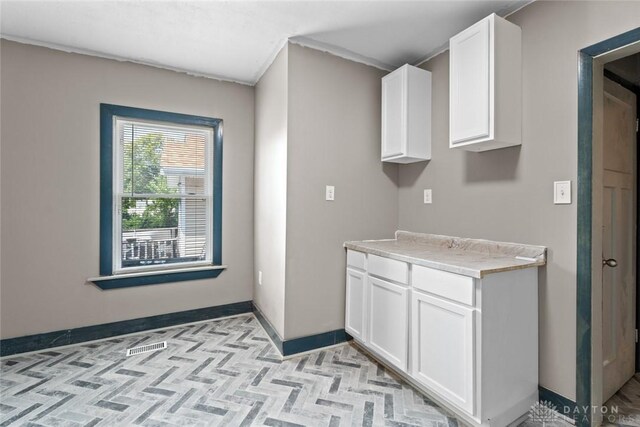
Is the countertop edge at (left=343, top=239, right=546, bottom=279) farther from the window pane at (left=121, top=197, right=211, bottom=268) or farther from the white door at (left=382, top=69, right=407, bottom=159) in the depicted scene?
the window pane at (left=121, top=197, right=211, bottom=268)

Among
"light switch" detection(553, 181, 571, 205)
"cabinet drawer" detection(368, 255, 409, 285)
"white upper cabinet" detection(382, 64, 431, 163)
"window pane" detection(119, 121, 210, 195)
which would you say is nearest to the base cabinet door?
"cabinet drawer" detection(368, 255, 409, 285)

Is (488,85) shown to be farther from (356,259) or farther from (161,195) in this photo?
(161,195)

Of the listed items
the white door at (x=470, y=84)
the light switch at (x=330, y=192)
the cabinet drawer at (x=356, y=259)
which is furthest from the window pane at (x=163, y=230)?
the white door at (x=470, y=84)

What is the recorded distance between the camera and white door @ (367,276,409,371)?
2025mm

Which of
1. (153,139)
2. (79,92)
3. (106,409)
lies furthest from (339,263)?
(79,92)

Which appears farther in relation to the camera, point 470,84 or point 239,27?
point 239,27

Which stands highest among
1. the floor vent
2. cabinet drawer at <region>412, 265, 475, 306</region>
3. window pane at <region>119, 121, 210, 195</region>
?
window pane at <region>119, 121, 210, 195</region>

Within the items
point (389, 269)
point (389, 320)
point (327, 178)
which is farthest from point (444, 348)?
point (327, 178)

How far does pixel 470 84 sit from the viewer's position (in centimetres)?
196

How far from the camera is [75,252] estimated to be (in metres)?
2.64

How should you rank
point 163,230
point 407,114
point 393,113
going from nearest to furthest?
point 407,114, point 393,113, point 163,230

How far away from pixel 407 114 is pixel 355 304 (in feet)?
5.22

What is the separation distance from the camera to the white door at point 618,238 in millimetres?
1887

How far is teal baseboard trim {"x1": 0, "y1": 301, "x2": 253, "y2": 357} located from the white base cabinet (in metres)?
1.83
